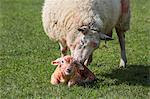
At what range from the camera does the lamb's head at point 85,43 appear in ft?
24.4

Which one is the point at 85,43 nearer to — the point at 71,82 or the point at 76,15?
the point at 76,15

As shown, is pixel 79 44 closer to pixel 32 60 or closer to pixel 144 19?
pixel 32 60

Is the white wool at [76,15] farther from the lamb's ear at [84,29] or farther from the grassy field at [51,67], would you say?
the grassy field at [51,67]

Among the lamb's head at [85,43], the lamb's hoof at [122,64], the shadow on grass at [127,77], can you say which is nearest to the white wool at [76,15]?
the lamb's head at [85,43]

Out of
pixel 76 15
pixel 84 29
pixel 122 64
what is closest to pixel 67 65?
pixel 84 29

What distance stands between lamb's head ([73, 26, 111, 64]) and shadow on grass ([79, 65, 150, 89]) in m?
0.50

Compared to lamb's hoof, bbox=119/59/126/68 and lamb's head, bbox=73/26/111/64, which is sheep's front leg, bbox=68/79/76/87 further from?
lamb's hoof, bbox=119/59/126/68

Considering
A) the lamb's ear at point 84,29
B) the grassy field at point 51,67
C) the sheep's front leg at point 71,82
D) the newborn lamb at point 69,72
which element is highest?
the lamb's ear at point 84,29

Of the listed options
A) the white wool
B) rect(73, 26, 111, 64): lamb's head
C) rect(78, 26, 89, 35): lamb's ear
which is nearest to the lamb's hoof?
the white wool

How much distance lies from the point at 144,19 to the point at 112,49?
6.24m

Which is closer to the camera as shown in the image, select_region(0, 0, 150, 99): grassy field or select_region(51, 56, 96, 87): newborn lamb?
select_region(0, 0, 150, 99): grassy field

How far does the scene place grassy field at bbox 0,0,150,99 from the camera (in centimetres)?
685

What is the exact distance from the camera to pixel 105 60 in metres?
9.66

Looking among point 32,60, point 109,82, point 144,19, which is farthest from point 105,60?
point 144,19
